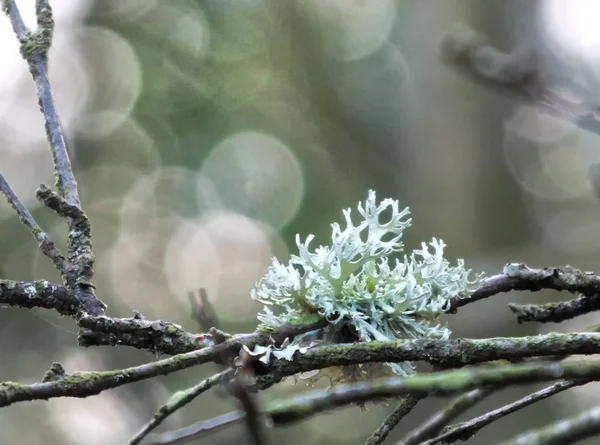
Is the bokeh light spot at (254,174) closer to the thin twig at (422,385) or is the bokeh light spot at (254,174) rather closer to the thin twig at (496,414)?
the thin twig at (496,414)

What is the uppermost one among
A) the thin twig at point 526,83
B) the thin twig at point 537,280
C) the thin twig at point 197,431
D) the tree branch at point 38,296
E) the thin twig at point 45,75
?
the thin twig at point 45,75

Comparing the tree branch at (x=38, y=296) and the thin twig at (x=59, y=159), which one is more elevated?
the thin twig at (x=59, y=159)

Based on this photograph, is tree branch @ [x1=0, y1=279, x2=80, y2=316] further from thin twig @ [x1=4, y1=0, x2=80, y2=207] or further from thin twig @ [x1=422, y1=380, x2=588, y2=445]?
thin twig @ [x1=422, y1=380, x2=588, y2=445]

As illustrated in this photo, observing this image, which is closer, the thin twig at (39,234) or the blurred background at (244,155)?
the thin twig at (39,234)

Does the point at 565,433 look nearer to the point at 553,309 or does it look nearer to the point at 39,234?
the point at 553,309

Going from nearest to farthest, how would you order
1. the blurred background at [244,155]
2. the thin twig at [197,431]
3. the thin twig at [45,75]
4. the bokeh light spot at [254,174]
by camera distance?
the thin twig at [197,431] < the thin twig at [45,75] < the blurred background at [244,155] < the bokeh light spot at [254,174]

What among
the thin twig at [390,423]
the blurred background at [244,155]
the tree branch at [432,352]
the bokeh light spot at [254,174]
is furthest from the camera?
the bokeh light spot at [254,174]

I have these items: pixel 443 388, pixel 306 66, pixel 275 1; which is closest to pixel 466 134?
pixel 306 66

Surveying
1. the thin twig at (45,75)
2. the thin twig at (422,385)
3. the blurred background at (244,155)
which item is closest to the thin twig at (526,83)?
the thin twig at (422,385)

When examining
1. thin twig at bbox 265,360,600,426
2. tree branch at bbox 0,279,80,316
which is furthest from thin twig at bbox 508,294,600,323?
tree branch at bbox 0,279,80,316
